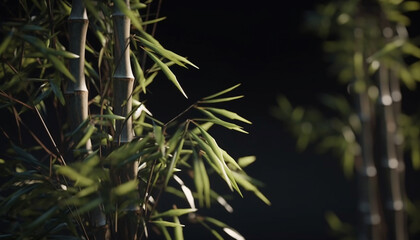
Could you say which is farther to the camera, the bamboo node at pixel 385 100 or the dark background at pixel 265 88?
the dark background at pixel 265 88

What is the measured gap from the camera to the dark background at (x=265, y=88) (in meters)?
2.75

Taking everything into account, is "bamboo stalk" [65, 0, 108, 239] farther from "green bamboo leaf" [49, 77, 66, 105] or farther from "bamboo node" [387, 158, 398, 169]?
"bamboo node" [387, 158, 398, 169]

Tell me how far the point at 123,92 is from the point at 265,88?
180cm

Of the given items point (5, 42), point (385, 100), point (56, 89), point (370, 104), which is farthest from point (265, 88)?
point (5, 42)

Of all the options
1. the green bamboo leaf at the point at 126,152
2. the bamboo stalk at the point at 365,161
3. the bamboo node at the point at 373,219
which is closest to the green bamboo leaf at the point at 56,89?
the green bamboo leaf at the point at 126,152

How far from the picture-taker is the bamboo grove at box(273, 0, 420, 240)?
2254mm

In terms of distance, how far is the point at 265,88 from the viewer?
2.91m

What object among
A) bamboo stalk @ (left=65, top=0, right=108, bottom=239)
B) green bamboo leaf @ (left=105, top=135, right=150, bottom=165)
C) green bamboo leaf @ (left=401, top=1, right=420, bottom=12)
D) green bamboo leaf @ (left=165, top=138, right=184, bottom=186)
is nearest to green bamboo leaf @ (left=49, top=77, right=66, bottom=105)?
bamboo stalk @ (left=65, top=0, right=108, bottom=239)

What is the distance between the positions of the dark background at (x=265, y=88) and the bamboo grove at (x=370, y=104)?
0.39 metres

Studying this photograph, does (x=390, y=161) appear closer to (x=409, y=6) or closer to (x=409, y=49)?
(x=409, y=49)

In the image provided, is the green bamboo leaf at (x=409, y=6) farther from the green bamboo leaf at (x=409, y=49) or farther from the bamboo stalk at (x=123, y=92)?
the bamboo stalk at (x=123, y=92)

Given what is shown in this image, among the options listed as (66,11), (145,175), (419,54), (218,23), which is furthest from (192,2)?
(145,175)

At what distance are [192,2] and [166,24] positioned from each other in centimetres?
25

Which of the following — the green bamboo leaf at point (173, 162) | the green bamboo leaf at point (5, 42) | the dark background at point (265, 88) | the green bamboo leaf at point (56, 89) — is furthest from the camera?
the dark background at point (265, 88)
